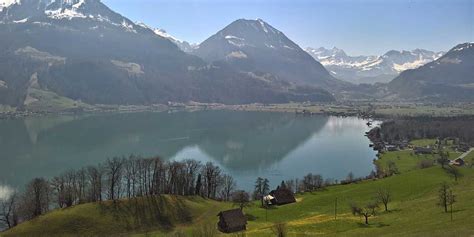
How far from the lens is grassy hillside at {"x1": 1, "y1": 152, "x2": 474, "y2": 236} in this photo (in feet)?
184

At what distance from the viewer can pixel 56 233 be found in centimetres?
7362

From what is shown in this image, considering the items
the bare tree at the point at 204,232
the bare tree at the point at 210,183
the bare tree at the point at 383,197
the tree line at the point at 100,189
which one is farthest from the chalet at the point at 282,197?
the bare tree at the point at 204,232

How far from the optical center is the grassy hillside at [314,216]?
184ft

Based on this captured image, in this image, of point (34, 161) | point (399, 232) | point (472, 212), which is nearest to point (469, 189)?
point (472, 212)

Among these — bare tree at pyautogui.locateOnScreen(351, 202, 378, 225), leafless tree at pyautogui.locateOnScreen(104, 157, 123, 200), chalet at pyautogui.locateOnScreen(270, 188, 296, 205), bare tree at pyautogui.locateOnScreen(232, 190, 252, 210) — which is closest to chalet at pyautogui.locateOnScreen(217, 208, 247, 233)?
bare tree at pyautogui.locateOnScreen(232, 190, 252, 210)

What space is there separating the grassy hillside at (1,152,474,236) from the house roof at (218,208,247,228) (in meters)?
2.07

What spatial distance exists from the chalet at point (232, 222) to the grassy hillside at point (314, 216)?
7.07 ft

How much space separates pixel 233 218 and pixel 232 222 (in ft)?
3.05

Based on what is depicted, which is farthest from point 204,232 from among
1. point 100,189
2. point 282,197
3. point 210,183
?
point 210,183

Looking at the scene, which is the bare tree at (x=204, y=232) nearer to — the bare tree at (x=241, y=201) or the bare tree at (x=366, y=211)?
the bare tree at (x=366, y=211)

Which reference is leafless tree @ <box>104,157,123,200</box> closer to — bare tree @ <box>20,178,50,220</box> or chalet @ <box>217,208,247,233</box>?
bare tree @ <box>20,178,50,220</box>

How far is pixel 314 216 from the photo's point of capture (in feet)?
265

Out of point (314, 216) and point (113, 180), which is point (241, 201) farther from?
point (113, 180)

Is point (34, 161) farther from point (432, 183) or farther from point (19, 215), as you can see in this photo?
point (432, 183)
